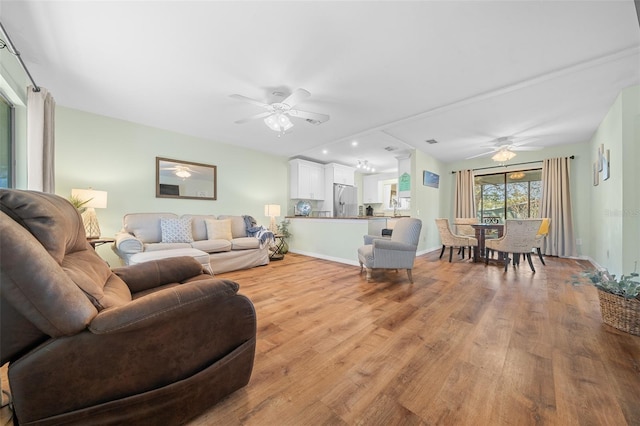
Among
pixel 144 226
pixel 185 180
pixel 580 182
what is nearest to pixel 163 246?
pixel 144 226

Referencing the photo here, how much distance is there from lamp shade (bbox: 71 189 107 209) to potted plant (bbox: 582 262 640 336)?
5720mm

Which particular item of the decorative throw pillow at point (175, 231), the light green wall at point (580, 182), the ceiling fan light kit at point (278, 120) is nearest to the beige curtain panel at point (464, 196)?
the light green wall at point (580, 182)

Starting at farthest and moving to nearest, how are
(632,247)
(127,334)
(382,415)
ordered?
(632,247), (382,415), (127,334)

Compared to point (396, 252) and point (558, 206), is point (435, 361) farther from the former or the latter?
point (558, 206)

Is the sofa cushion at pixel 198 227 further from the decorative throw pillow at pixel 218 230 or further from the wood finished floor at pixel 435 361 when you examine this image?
the wood finished floor at pixel 435 361

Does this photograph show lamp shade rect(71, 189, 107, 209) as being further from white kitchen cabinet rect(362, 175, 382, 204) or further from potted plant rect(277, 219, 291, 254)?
white kitchen cabinet rect(362, 175, 382, 204)

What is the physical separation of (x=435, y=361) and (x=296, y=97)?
2700mm

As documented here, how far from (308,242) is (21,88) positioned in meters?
4.57

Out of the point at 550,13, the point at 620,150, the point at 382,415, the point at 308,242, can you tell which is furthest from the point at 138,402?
the point at 620,150

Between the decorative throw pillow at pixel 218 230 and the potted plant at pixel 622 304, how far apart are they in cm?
469

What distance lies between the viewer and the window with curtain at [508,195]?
5.63 meters

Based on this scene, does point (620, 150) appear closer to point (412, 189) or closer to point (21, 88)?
point (412, 189)

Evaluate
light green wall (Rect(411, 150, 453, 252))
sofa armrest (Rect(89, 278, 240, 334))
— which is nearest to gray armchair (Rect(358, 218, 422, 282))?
light green wall (Rect(411, 150, 453, 252))

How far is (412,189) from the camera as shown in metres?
5.21
